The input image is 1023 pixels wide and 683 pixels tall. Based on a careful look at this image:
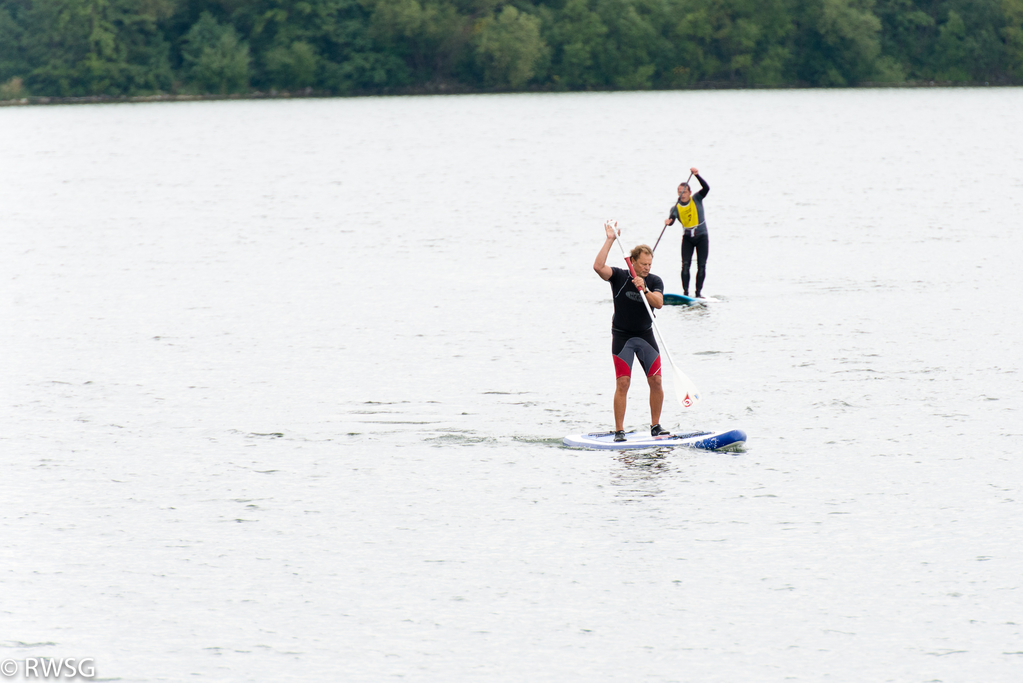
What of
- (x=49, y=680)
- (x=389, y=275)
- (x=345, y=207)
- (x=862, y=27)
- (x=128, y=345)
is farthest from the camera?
(x=862, y=27)

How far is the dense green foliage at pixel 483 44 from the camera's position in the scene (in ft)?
431

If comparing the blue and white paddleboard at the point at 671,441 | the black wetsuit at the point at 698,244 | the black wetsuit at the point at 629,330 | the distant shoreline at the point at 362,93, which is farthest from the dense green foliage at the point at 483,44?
the black wetsuit at the point at 629,330

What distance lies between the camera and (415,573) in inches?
428

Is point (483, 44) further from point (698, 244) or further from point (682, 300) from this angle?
point (682, 300)

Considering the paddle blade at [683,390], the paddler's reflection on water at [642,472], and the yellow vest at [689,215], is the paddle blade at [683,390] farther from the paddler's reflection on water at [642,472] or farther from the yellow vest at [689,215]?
the yellow vest at [689,215]

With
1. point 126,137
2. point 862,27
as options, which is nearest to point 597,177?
point 126,137

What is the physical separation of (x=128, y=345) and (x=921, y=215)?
987 inches

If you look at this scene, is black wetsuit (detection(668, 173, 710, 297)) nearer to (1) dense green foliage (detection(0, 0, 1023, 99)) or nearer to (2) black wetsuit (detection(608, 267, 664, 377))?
(2) black wetsuit (detection(608, 267, 664, 377))

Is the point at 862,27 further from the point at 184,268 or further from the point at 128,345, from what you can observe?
the point at 128,345

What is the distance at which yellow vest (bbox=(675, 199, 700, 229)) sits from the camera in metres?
23.2

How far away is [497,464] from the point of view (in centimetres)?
1384

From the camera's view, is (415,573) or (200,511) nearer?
(415,573)

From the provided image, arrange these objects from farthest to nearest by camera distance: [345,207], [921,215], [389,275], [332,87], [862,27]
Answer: [332,87] → [862,27] → [345,207] → [921,215] → [389,275]

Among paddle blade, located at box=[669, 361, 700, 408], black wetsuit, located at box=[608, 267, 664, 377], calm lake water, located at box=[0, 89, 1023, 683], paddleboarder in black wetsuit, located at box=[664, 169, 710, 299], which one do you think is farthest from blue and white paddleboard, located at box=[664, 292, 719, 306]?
black wetsuit, located at box=[608, 267, 664, 377]
